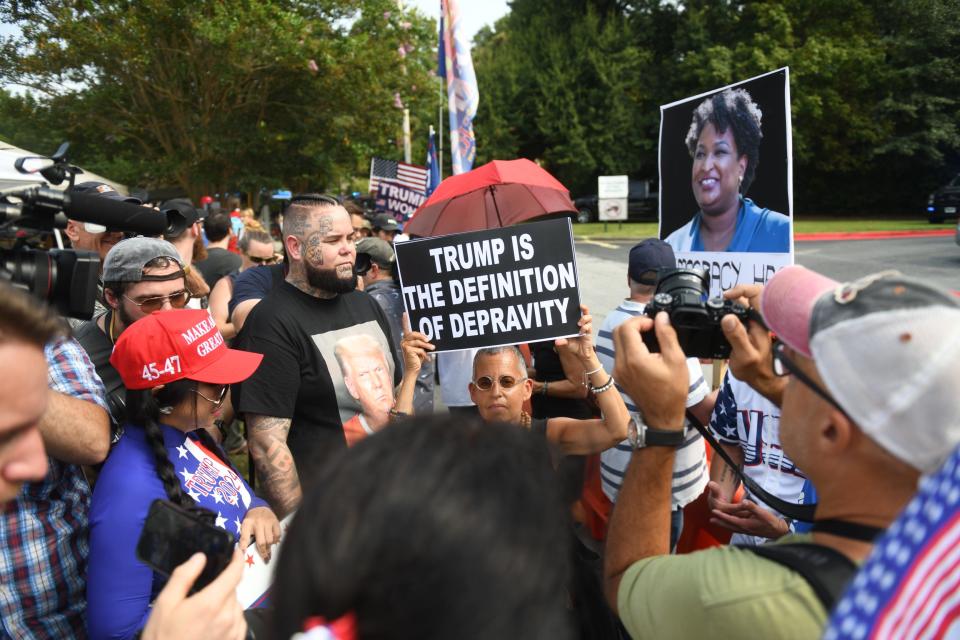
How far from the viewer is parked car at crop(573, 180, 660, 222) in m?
32.9

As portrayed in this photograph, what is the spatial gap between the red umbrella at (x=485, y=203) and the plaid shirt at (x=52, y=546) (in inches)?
129

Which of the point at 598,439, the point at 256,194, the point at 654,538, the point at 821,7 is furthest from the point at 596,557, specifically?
the point at 821,7

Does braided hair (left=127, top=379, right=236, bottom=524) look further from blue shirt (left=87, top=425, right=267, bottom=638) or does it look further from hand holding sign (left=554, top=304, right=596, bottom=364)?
hand holding sign (left=554, top=304, right=596, bottom=364)

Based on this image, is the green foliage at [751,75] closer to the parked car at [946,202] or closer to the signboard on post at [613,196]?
the parked car at [946,202]

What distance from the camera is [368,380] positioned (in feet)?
9.97

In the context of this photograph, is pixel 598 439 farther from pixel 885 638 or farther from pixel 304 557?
pixel 304 557

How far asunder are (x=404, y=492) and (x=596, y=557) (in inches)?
88.5

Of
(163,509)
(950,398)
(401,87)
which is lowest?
(163,509)

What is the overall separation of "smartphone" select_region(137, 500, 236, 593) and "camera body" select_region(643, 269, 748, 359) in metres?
1.06

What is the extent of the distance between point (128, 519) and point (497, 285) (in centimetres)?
179

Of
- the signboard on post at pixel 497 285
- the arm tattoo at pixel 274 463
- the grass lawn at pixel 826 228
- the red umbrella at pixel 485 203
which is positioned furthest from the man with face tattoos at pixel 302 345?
the grass lawn at pixel 826 228

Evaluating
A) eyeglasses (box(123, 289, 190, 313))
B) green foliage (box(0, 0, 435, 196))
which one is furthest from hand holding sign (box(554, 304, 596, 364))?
green foliage (box(0, 0, 435, 196))

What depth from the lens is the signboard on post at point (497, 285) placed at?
122 inches

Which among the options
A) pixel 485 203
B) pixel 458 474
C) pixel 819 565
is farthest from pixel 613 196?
pixel 458 474
